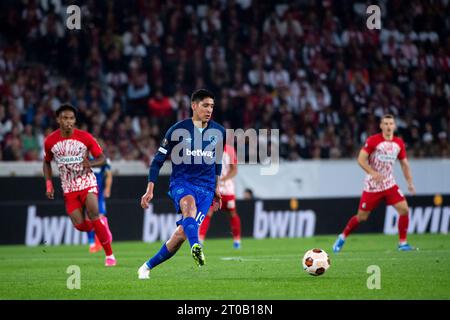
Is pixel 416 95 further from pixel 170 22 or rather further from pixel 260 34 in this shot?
pixel 170 22

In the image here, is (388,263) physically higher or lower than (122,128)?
lower

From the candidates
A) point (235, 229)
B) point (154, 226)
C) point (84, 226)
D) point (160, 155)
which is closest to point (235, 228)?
point (235, 229)

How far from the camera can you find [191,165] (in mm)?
12898

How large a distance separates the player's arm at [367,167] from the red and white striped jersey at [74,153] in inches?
212

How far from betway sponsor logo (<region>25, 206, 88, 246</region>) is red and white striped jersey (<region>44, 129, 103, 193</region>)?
7479 millimetres

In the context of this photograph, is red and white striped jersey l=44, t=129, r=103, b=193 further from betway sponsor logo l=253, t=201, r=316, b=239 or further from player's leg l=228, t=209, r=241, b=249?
betway sponsor logo l=253, t=201, r=316, b=239

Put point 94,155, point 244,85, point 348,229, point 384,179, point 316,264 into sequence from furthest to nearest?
point 244,85 → point 384,179 → point 348,229 → point 94,155 → point 316,264

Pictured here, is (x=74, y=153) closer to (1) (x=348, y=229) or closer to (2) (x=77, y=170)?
(2) (x=77, y=170)

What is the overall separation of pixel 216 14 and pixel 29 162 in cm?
876

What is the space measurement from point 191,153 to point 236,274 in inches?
80.2

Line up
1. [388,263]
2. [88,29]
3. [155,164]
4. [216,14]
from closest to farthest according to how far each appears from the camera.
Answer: [155,164] < [388,263] < [88,29] < [216,14]
